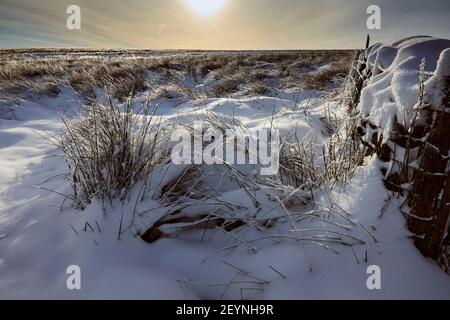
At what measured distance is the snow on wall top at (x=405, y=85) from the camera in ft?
4.16

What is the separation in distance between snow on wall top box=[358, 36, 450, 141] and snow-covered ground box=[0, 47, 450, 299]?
0.26 m

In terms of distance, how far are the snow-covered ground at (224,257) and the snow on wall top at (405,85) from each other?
0.26m

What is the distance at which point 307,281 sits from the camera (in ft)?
4.47

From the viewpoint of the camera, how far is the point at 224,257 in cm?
158

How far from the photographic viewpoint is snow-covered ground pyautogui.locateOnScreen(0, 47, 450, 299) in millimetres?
1342

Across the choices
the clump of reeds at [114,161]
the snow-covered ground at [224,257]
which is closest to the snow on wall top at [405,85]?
the snow-covered ground at [224,257]

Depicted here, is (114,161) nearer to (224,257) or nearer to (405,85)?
(224,257)

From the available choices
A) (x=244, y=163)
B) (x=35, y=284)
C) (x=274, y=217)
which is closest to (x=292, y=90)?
(x=244, y=163)

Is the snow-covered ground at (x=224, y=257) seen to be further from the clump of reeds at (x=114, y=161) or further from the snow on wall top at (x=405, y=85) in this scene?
the snow on wall top at (x=405, y=85)

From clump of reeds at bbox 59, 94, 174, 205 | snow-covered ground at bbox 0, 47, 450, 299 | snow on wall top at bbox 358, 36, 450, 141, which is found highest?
snow on wall top at bbox 358, 36, 450, 141

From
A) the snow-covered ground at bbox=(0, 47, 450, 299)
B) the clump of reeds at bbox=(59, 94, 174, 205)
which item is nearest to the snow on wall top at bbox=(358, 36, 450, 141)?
the snow-covered ground at bbox=(0, 47, 450, 299)

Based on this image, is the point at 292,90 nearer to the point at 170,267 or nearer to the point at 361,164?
the point at 361,164

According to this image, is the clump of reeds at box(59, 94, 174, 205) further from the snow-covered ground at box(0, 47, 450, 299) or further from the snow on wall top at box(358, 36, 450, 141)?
the snow on wall top at box(358, 36, 450, 141)

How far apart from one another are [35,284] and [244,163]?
1.32 m
